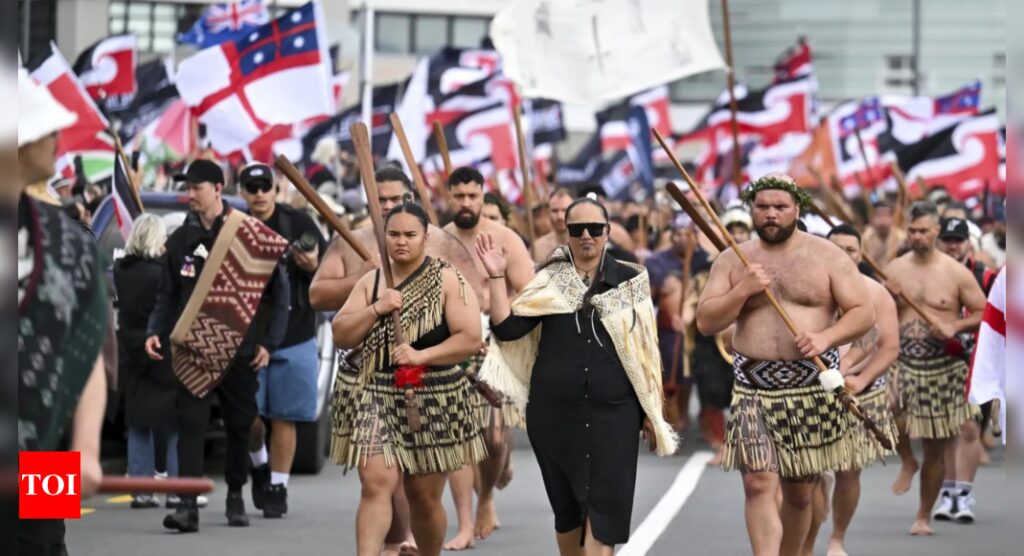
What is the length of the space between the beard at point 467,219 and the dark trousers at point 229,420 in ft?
5.03

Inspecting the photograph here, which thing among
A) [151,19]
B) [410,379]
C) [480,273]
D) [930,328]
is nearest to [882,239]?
[930,328]

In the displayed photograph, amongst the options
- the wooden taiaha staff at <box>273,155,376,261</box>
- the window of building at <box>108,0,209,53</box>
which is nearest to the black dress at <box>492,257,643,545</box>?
the wooden taiaha staff at <box>273,155,376,261</box>

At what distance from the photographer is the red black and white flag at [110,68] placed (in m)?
25.6

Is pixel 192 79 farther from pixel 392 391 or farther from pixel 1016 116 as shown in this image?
pixel 1016 116

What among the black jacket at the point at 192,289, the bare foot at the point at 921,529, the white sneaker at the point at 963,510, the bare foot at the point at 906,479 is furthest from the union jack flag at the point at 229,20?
the bare foot at the point at 921,529

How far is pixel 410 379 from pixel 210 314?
9.50 ft

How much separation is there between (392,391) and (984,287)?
255 inches

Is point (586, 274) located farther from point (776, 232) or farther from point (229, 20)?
point (229, 20)

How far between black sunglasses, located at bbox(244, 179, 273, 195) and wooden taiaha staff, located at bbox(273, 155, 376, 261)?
7.97ft

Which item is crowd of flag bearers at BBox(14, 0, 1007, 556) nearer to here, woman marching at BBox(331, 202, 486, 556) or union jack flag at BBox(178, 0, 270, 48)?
woman marching at BBox(331, 202, 486, 556)

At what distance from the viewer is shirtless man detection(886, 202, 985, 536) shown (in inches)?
538

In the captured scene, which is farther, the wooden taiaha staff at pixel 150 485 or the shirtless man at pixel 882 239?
the shirtless man at pixel 882 239

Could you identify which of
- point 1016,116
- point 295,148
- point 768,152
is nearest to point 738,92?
point 768,152

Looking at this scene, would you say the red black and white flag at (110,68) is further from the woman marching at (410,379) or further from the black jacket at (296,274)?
the woman marching at (410,379)
